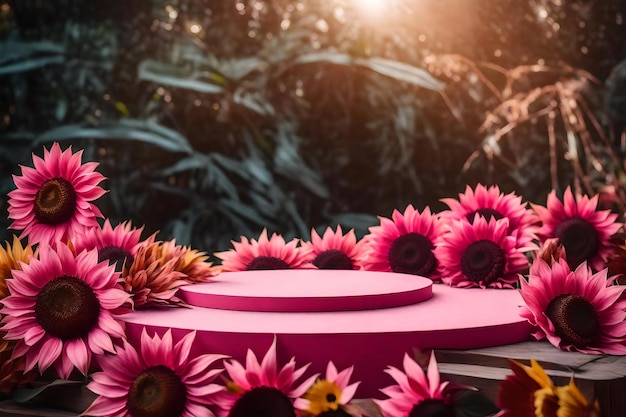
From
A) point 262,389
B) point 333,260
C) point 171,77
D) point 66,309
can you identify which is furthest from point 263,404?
point 171,77

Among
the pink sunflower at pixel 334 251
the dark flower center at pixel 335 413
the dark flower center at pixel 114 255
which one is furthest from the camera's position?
the pink sunflower at pixel 334 251

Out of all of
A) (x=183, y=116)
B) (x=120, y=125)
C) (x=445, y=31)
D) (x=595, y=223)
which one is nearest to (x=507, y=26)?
(x=445, y=31)

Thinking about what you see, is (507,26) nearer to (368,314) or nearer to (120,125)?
(120,125)

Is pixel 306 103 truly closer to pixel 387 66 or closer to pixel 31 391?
pixel 387 66

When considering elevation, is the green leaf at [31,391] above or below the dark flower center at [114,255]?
below

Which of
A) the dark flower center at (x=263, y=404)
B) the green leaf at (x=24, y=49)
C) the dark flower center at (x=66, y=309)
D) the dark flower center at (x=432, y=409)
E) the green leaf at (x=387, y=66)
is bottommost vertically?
the dark flower center at (x=432, y=409)

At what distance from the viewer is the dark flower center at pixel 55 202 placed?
1.04m

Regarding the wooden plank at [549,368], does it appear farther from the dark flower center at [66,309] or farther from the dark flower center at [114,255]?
the dark flower center at [114,255]

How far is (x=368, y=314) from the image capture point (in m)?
1.03

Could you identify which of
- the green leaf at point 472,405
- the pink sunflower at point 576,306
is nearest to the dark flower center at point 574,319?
the pink sunflower at point 576,306

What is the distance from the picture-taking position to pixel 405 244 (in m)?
1.52

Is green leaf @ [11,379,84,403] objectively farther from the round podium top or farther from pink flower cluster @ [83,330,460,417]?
the round podium top

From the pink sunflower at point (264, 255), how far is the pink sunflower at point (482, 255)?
1.05 feet

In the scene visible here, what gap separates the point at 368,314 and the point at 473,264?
0.42 meters
